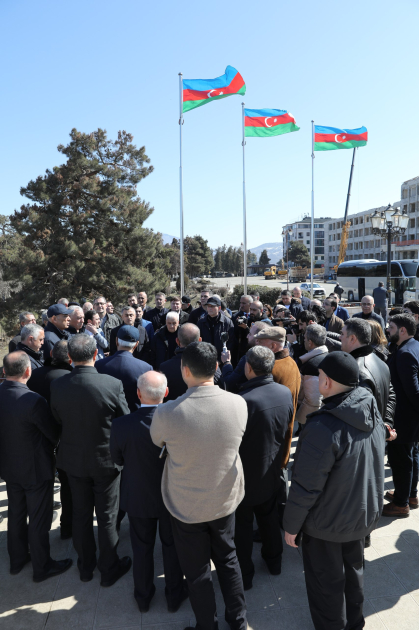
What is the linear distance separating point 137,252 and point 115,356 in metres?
15.6

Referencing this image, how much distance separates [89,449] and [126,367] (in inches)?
33.0

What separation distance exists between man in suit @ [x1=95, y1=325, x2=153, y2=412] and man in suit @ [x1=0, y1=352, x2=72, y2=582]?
0.67m

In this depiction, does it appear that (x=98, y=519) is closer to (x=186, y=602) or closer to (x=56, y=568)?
(x=56, y=568)

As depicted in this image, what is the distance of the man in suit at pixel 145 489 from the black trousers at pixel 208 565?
1.10ft

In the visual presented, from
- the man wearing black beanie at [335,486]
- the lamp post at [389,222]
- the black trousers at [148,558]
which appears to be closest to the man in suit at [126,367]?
the black trousers at [148,558]

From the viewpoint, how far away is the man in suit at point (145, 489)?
8.68 ft

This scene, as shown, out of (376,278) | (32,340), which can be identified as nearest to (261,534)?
(32,340)

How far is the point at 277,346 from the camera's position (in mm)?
3391

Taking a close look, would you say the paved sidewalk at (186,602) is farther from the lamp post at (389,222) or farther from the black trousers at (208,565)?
the lamp post at (389,222)

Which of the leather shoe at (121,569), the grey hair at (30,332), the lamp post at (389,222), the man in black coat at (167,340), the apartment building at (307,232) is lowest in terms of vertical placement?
the leather shoe at (121,569)

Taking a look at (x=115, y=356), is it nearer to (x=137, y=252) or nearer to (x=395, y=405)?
(x=395, y=405)

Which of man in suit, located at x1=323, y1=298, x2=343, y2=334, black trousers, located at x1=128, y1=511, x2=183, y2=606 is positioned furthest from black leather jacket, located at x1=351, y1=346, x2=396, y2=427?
man in suit, located at x1=323, y1=298, x2=343, y2=334

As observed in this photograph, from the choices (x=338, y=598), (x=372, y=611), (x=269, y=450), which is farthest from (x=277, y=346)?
(x=372, y=611)

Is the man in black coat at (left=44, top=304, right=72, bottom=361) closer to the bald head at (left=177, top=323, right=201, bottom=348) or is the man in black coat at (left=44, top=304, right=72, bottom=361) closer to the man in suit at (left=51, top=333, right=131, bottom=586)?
the bald head at (left=177, top=323, right=201, bottom=348)
